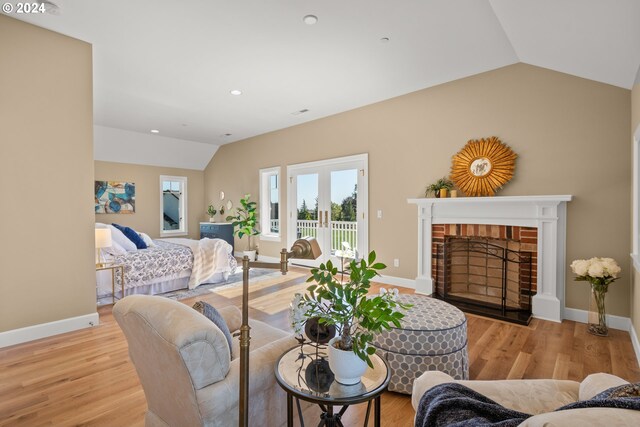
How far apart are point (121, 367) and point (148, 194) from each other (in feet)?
19.4

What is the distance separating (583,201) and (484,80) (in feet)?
5.87

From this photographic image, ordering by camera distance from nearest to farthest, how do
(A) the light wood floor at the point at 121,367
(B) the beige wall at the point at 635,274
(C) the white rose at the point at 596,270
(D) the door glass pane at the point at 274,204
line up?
(A) the light wood floor at the point at 121,367 < (B) the beige wall at the point at 635,274 < (C) the white rose at the point at 596,270 < (D) the door glass pane at the point at 274,204

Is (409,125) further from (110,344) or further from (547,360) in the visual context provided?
(110,344)

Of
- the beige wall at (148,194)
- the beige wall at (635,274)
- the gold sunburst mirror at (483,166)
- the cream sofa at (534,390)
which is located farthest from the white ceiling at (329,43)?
the beige wall at (148,194)

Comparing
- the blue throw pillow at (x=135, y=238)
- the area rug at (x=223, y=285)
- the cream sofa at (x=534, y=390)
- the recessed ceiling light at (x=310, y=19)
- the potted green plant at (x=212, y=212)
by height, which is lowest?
the area rug at (x=223, y=285)

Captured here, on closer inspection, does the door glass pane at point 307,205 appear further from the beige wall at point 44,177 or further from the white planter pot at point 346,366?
the white planter pot at point 346,366

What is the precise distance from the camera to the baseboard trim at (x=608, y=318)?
3025mm

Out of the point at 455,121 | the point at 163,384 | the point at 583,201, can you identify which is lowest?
the point at 163,384

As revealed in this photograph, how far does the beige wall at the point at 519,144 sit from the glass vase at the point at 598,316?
19 cm

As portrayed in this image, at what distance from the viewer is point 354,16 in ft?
8.70

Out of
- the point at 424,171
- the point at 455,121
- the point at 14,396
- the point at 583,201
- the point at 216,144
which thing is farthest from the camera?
the point at 216,144

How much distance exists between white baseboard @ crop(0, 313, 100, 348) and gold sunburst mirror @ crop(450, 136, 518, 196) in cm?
447

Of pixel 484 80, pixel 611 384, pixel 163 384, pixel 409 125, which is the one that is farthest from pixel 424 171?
pixel 163 384

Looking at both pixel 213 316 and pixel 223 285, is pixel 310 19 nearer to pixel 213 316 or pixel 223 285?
pixel 213 316
